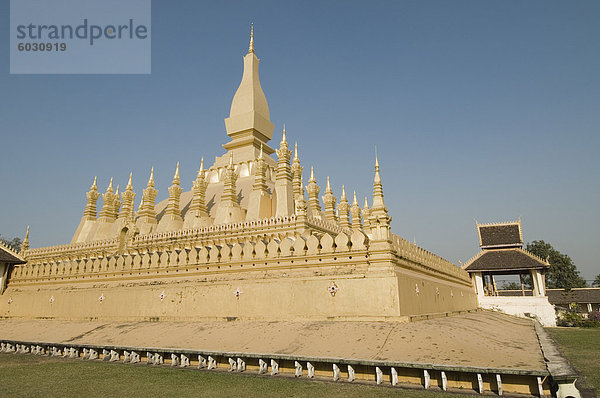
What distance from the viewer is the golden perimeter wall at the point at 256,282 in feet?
35.5

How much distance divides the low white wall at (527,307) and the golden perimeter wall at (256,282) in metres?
21.1

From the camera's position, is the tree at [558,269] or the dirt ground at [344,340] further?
the tree at [558,269]

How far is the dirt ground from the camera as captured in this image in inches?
310

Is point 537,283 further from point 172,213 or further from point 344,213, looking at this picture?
point 172,213

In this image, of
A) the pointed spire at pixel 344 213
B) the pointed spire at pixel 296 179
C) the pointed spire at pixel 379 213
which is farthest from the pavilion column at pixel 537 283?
the pointed spire at pixel 379 213

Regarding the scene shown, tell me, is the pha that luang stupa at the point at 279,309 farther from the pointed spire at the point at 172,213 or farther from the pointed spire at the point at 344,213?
the pointed spire at the point at 344,213

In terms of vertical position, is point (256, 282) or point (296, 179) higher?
point (296, 179)

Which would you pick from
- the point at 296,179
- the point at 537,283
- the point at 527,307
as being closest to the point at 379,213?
the point at 296,179

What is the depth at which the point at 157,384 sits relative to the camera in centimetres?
832

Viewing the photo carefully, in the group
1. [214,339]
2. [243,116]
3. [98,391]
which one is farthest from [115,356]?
[243,116]

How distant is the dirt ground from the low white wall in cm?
3067

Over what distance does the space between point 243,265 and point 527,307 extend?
34.5 m

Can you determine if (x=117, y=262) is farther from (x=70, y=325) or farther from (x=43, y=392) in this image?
(x=43, y=392)

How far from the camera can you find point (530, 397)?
683 centimetres
